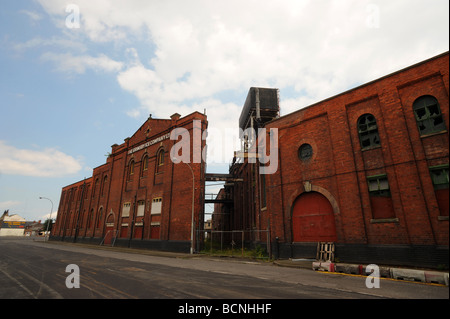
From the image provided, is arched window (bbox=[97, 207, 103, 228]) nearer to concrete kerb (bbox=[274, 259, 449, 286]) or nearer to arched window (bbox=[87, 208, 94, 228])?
arched window (bbox=[87, 208, 94, 228])

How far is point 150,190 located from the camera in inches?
944

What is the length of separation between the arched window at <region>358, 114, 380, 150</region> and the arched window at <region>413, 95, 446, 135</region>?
70.5 inches

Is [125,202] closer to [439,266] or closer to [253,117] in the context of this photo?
[253,117]

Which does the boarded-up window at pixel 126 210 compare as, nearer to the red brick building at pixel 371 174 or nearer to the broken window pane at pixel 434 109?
the red brick building at pixel 371 174

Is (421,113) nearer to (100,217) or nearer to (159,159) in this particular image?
(159,159)

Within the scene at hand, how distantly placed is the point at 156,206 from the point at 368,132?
18953mm

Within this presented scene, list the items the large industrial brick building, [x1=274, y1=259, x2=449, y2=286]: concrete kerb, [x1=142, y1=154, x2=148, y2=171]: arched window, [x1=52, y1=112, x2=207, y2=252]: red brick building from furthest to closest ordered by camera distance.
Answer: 1. [x1=142, y1=154, x2=148, y2=171]: arched window
2. [x1=52, y1=112, x2=207, y2=252]: red brick building
3. the large industrial brick building
4. [x1=274, y1=259, x2=449, y2=286]: concrete kerb

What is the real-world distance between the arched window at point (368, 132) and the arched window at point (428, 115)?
5.88 feet

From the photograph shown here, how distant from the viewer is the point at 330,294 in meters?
6.09

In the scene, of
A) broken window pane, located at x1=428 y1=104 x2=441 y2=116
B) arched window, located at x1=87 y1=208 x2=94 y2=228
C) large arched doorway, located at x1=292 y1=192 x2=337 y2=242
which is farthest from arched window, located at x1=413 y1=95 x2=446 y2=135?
arched window, located at x1=87 y1=208 x2=94 y2=228

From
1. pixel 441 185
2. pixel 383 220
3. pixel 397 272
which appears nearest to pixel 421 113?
pixel 441 185

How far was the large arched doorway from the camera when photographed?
517 inches

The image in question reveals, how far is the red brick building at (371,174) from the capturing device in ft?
33.2
